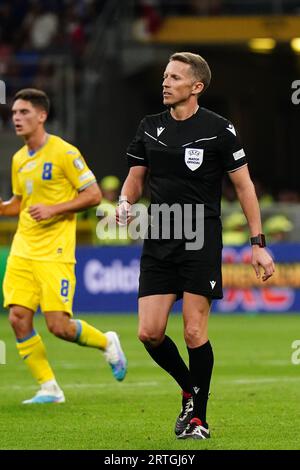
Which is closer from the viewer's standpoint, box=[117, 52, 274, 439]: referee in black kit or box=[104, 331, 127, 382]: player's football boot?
box=[117, 52, 274, 439]: referee in black kit

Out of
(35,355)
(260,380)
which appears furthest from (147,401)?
(260,380)

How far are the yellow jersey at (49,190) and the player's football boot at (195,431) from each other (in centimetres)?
276

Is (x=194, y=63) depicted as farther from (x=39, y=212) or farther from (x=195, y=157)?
(x=39, y=212)

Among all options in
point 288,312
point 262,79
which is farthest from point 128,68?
point 288,312

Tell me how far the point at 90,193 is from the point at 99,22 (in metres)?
18.6

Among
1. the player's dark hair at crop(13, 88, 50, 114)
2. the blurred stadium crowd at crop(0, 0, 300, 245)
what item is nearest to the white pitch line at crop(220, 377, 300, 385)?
the player's dark hair at crop(13, 88, 50, 114)

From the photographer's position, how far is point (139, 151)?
338 inches

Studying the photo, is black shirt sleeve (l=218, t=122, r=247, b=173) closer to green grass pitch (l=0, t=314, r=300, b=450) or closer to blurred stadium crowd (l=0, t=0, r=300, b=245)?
green grass pitch (l=0, t=314, r=300, b=450)

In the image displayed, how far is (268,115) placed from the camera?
34.7m

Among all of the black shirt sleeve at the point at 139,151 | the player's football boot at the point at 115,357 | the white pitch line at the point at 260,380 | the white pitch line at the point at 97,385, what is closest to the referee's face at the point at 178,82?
the black shirt sleeve at the point at 139,151

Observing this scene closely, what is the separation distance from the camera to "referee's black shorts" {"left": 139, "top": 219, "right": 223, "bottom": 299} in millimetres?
8273

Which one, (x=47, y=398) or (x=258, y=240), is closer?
(x=258, y=240)

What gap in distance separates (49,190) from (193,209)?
8.40 feet
